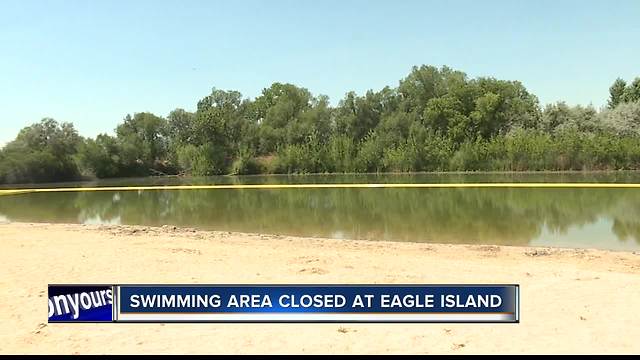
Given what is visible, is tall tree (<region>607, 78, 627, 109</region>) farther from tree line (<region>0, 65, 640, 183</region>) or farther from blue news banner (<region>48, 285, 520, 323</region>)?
blue news banner (<region>48, 285, 520, 323</region>)

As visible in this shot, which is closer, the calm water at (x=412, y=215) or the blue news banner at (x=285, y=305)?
the blue news banner at (x=285, y=305)

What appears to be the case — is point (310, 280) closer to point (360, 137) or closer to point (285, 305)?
point (285, 305)

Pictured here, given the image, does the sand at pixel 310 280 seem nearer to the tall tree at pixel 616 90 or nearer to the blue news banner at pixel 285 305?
the blue news banner at pixel 285 305

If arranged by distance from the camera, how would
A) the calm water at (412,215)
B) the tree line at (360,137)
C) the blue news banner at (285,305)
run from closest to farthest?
the blue news banner at (285,305) < the calm water at (412,215) < the tree line at (360,137)

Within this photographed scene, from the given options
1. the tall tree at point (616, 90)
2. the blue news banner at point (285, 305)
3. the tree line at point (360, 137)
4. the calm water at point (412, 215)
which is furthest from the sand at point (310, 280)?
the tall tree at point (616, 90)

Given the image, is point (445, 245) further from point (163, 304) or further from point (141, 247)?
point (163, 304)

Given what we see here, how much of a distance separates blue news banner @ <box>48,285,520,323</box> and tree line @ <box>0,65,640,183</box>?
159ft

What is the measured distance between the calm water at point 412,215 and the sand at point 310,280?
221 cm

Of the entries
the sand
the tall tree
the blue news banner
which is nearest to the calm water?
the sand

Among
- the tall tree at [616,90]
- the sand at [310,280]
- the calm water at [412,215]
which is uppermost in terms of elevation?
the tall tree at [616,90]

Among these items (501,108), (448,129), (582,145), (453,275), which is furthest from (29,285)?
(501,108)

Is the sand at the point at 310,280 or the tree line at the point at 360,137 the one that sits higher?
the tree line at the point at 360,137

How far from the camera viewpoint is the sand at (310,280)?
4.62m

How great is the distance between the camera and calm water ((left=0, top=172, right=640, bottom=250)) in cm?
1312
